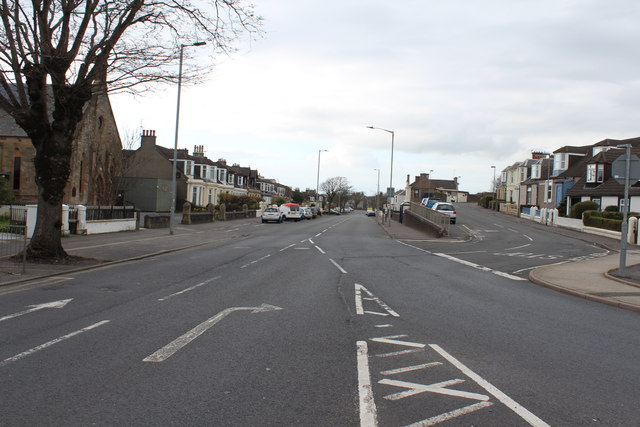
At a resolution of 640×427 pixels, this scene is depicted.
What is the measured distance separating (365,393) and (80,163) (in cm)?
4200

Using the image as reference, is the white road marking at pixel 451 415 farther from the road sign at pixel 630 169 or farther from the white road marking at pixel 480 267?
the road sign at pixel 630 169

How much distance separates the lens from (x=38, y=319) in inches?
306

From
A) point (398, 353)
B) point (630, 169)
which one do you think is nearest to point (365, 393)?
point (398, 353)

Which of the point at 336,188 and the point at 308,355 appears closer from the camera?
the point at 308,355

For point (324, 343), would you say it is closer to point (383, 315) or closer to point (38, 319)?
point (383, 315)

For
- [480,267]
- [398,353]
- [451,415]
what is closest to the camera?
[451,415]

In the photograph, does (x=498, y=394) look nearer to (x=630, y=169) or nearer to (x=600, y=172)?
(x=630, y=169)

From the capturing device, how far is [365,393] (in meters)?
4.81

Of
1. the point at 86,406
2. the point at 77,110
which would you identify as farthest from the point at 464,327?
the point at 77,110

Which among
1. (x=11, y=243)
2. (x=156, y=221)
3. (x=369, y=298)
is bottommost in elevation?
(x=369, y=298)

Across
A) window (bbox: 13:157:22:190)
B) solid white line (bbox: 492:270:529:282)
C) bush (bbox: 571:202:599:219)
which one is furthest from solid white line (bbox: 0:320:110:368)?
bush (bbox: 571:202:599:219)

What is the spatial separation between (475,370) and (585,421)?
1.43 meters

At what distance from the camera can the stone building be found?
3788 cm

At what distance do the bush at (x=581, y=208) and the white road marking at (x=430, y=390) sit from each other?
4156 centimetres
